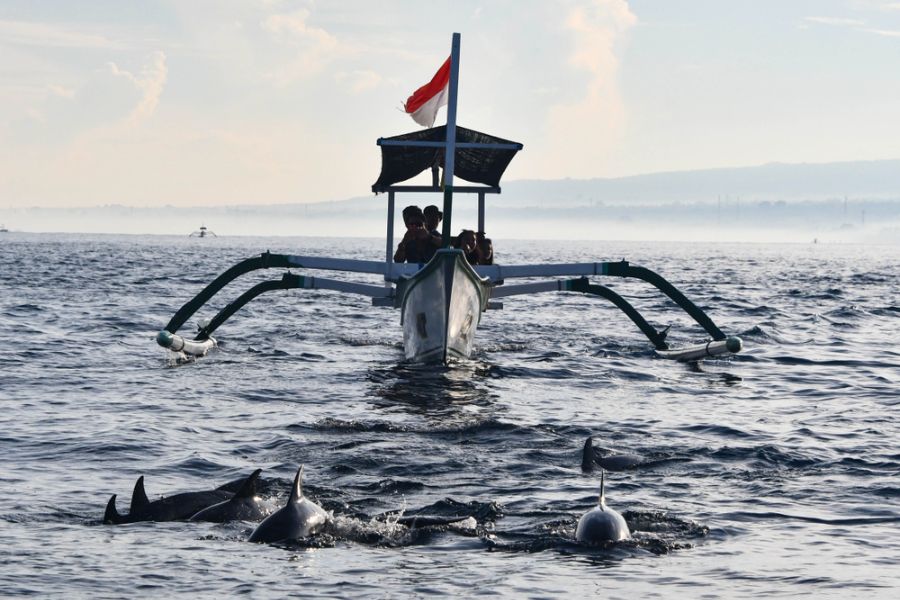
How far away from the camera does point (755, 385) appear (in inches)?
715

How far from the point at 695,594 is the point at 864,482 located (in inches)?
157

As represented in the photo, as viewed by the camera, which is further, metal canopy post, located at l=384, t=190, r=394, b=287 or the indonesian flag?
metal canopy post, located at l=384, t=190, r=394, b=287

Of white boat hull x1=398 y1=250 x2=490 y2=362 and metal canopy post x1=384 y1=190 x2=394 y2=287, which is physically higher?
metal canopy post x1=384 y1=190 x2=394 y2=287

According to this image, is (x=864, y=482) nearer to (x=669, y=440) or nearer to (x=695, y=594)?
(x=669, y=440)

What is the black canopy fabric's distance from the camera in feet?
59.0

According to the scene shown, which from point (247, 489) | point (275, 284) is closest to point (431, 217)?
point (275, 284)

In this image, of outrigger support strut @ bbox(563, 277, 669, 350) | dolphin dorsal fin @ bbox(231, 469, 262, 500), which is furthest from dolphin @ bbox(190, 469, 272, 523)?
outrigger support strut @ bbox(563, 277, 669, 350)

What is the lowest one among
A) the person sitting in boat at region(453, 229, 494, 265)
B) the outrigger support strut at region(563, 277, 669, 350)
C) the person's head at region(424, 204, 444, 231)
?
the outrigger support strut at region(563, 277, 669, 350)

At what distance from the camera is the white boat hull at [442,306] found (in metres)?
17.0

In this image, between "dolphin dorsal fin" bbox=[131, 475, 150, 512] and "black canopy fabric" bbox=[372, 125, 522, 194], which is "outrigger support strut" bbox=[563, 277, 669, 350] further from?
"dolphin dorsal fin" bbox=[131, 475, 150, 512]

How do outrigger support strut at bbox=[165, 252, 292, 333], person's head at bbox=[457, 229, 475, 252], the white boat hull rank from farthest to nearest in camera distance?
outrigger support strut at bbox=[165, 252, 292, 333]
person's head at bbox=[457, 229, 475, 252]
the white boat hull

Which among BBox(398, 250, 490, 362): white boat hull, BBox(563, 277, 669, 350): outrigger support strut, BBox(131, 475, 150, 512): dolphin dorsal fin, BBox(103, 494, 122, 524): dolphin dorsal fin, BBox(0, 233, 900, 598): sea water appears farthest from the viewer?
BBox(563, 277, 669, 350): outrigger support strut

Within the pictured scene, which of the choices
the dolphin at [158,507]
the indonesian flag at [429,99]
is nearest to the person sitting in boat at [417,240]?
the indonesian flag at [429,99]

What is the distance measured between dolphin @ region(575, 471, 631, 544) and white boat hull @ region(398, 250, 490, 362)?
8.44 m
